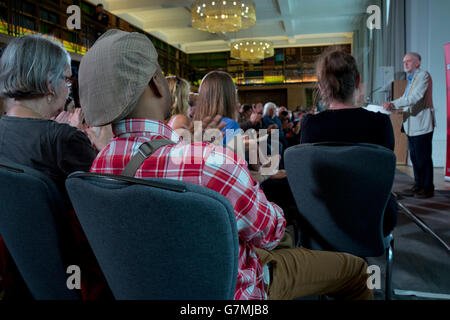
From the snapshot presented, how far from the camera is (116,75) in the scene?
2.39ft

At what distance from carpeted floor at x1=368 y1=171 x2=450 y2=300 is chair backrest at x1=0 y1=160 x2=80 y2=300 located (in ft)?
5.14

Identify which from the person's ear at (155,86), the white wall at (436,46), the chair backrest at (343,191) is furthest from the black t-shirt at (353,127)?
the white wall at (436,46)

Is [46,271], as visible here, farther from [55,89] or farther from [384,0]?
[384,0]

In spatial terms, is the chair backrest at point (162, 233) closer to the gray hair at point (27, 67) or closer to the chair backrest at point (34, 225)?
the chair backrest at point (34, 225)

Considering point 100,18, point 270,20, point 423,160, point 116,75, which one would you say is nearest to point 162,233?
point 116,75

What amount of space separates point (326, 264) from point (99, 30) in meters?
10.7

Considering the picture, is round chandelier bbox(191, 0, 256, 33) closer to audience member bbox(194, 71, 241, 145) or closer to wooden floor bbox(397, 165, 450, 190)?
wooden floor bbox(397, 165, 450, 190)

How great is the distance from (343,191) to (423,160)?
3.09 meters

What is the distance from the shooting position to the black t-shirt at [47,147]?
112 centimetres

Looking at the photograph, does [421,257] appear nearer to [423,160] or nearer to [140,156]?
[423,160]

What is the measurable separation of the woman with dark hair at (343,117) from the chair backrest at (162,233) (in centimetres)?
112

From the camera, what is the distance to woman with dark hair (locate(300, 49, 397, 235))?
4.76 ft
